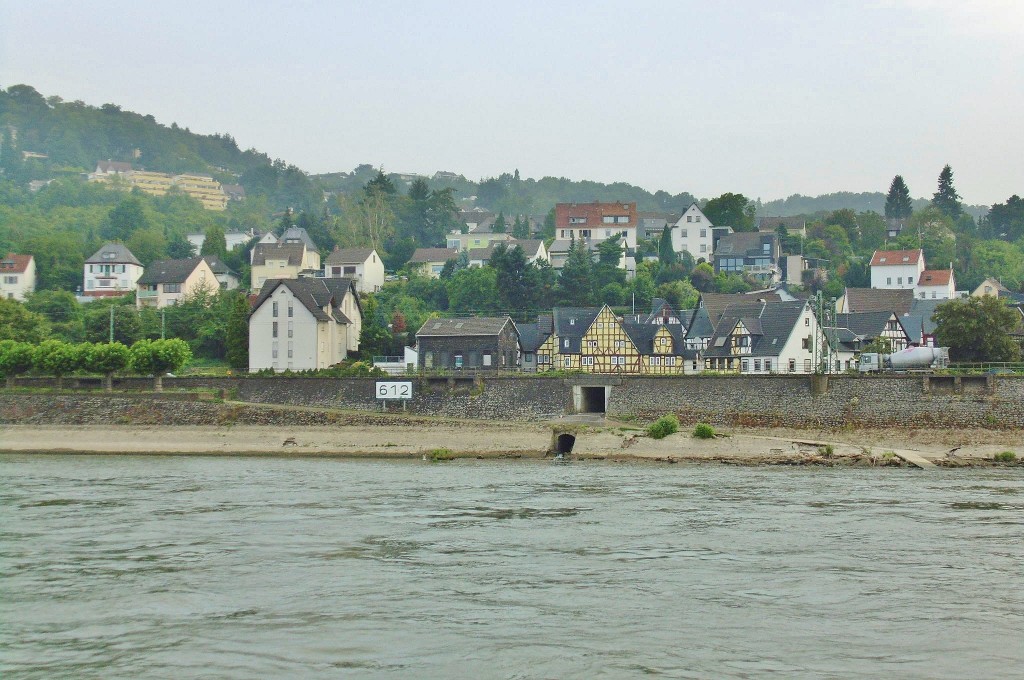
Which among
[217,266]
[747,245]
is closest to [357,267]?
[217,266]

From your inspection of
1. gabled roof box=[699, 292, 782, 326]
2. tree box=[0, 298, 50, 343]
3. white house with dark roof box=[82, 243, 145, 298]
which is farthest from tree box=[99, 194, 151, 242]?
gabled roof box=[699, 292, 782, 326]

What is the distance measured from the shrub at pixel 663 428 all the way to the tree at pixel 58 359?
28555 millimetres

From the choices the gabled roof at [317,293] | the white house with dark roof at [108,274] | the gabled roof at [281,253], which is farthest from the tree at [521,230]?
the gabled roof at [317,293]

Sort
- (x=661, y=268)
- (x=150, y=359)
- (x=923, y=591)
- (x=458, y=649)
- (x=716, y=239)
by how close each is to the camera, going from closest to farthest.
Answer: (x=458, y=649) → (x=923, y=591) → (x=150, y=359) → (x=661, y=268) → (x=716, y=239)

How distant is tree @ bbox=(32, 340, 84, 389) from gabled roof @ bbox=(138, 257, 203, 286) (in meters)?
31.3

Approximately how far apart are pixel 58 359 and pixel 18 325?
535 inches

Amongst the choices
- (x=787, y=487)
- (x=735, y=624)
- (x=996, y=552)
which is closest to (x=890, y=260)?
(x=787, y=487)

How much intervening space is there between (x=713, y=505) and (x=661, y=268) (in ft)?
215

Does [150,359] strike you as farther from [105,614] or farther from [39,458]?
[105,614]

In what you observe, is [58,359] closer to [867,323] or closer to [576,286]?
[576,286]

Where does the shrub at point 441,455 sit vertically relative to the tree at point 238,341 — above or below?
below

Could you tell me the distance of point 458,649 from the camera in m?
17.4

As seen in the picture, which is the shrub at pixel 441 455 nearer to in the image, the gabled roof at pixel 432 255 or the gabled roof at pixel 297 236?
the gabled roof at pixel 432 255

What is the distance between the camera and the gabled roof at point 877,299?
8000 centimetres
